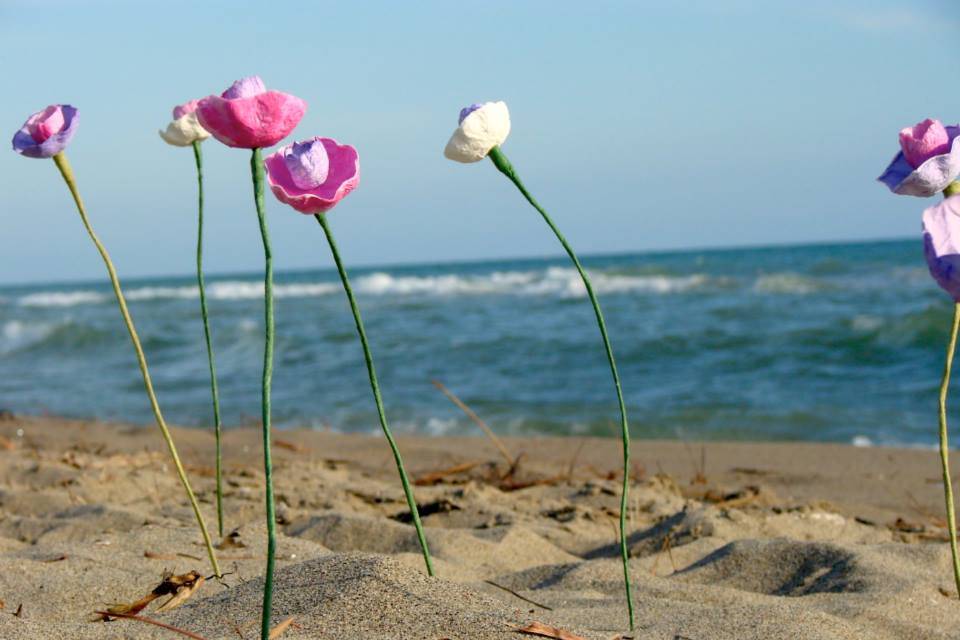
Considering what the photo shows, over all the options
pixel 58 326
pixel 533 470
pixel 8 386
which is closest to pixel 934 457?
pixel 533 470

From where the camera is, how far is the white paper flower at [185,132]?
1771 millimetres

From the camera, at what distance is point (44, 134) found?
1.32m

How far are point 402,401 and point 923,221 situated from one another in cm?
552

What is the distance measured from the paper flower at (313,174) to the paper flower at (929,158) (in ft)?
2.39

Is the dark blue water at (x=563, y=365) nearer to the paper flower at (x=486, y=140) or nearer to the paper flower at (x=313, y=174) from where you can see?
the paper flower at (x=486, y=140)

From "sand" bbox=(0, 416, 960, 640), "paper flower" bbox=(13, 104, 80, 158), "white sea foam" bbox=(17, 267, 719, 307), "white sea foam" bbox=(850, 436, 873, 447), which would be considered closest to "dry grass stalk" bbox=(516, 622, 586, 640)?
"sand" bbox=(0, 416, 960, 640)

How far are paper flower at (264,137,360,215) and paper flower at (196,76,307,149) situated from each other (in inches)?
1.9

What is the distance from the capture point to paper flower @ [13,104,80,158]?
52.0 inches

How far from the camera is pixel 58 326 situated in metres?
12.6

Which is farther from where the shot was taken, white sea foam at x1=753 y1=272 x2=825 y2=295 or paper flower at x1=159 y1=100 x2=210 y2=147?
white sea foam at x1=753 y1=272 x2=825 y2=295

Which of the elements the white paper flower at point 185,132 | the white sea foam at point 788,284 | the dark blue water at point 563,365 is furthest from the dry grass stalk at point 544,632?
the white sea foam at point 788,284

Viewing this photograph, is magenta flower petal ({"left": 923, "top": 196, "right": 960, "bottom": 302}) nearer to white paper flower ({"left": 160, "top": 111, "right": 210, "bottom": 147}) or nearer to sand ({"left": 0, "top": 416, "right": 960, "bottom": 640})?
sand ({"left": 0, "top": 416, "right": 960, "bottom": 640})

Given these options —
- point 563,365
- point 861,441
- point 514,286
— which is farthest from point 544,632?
point 514,286

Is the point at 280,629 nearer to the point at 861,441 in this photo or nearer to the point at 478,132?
the point at 478,132
